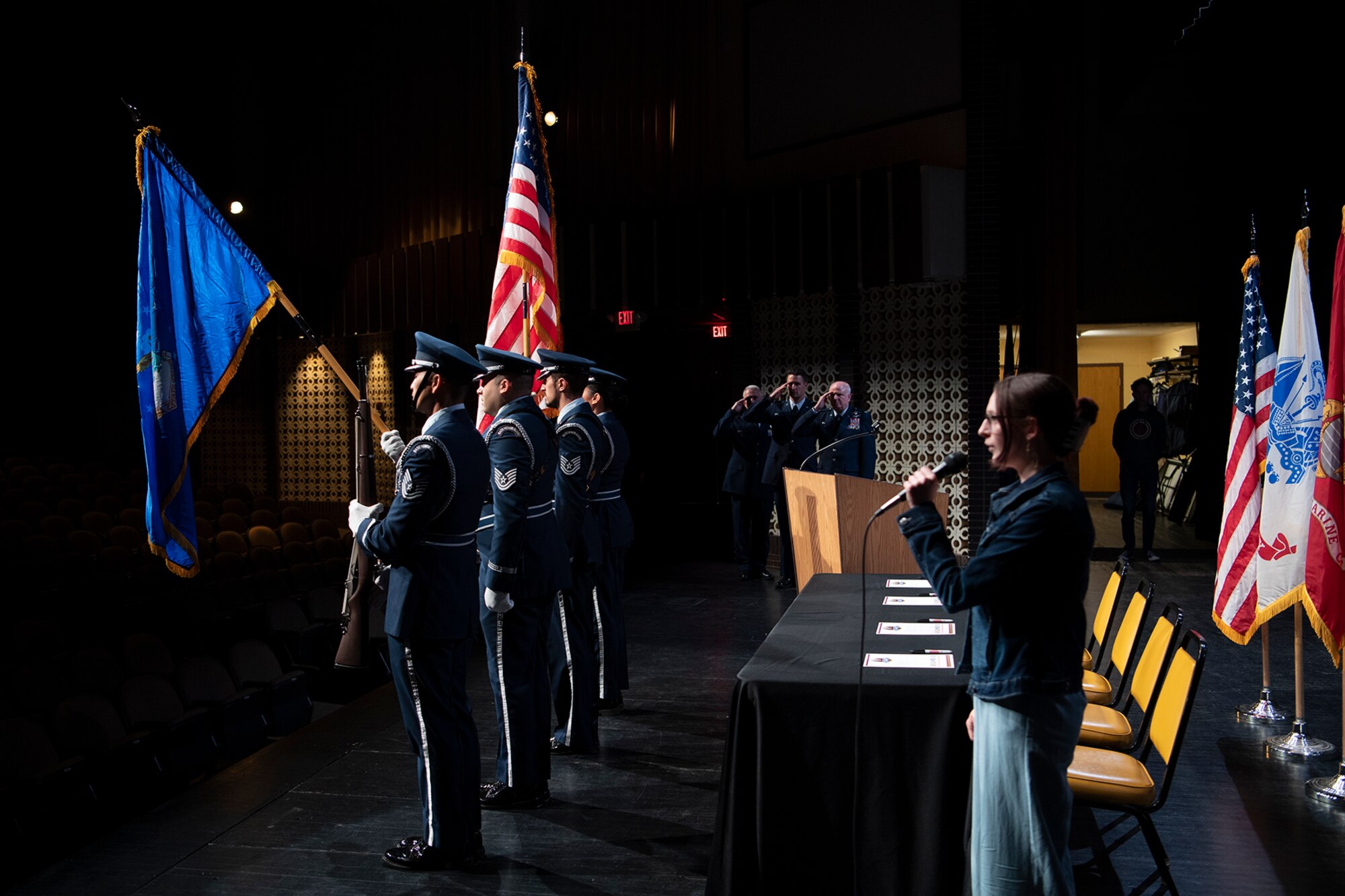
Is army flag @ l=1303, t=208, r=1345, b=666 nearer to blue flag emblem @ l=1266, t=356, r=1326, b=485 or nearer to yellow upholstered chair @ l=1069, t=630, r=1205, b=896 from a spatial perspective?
blue flag emblem @ l=1266, t=356, r=1326, b=485

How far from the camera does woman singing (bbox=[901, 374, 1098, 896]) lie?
2.13 metres

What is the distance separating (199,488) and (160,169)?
10.2m

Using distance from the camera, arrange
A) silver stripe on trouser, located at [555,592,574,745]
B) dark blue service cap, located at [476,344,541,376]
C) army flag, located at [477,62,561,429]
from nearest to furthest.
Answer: dark blue service cap, located at [476,344,541,376]
silver stripe on trouser, located at [555,592,574,745]
army flag, located at [477,62,561,429]

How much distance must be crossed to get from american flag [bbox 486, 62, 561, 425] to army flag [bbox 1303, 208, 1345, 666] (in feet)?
12.6

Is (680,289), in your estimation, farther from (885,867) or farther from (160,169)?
(885,867)

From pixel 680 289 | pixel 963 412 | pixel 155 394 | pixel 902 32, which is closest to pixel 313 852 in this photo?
pixel 155 394

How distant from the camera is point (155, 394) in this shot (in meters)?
3.67

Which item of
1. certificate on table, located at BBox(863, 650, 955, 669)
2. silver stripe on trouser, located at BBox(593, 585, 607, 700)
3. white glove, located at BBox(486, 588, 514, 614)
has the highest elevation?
white glove, located at BBox(486, 588, 514, 614)

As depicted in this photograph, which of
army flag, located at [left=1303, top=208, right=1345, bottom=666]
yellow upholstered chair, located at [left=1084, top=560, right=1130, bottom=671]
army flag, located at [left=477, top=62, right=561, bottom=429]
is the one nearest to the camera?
army flag, located at [left=1303, top=208, right=1345, bottom=666]

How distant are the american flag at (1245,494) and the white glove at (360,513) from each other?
163 inches

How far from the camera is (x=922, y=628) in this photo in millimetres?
3582

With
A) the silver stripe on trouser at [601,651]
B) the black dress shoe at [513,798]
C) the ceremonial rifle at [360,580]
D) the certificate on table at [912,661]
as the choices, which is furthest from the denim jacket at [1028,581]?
the silver stripe on trouser at [601,651]

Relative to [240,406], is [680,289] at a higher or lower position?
higher

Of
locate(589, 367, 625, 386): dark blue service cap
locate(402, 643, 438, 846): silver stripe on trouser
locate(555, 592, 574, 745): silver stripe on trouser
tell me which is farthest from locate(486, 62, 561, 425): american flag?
locate(402, 643, 438, 846): silver stripe on trouser
